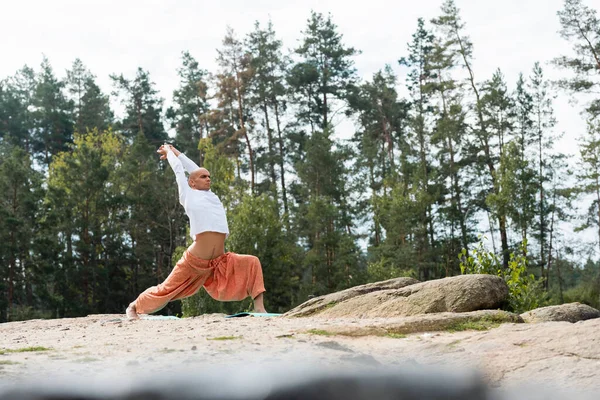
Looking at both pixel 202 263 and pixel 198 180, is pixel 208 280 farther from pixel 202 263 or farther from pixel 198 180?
pixel 198 180

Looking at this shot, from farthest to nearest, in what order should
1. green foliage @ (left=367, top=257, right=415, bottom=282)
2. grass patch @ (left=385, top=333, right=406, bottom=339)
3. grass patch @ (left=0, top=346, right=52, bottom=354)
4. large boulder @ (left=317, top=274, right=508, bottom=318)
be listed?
green foliage @ (left=367, top=257, right=415, bottom=282)
large boulder @ (left=317, top=274, right=508, bottom=318)
grass patch @ (left=385, top=333, right=406, bottom=339)
grass patch @ (left=0, top=346, right=52, bottom=354)

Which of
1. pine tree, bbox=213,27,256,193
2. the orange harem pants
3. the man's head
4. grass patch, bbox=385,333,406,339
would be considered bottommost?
grass patch, bbox=385,333,406,339

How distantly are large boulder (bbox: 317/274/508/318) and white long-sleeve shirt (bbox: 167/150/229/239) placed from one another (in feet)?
6.21

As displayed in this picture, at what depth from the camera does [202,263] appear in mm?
7848

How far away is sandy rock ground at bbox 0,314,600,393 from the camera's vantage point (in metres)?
3.32

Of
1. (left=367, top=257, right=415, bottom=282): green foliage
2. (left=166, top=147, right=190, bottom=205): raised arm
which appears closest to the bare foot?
(left=166, top=147, right=190, bottom=205): raised arm

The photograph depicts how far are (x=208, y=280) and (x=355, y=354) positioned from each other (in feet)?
15.6

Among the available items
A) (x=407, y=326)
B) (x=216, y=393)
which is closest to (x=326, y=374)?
(x=216, y=393)

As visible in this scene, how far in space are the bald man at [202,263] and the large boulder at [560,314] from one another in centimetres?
330

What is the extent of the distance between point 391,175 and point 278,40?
9774 millimetres

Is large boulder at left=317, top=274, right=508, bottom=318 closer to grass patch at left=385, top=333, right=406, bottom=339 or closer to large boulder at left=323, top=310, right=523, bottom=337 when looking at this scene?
large boulder at left=323, top=310, right=523, bottom=337

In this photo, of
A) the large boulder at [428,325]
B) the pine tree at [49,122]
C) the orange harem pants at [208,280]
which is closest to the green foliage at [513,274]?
the large boulder at [428,325]

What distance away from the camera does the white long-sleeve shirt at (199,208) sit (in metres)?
7.69

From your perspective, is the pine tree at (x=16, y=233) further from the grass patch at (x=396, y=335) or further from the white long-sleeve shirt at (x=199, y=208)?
the grass patch at (x=396, y=335)
